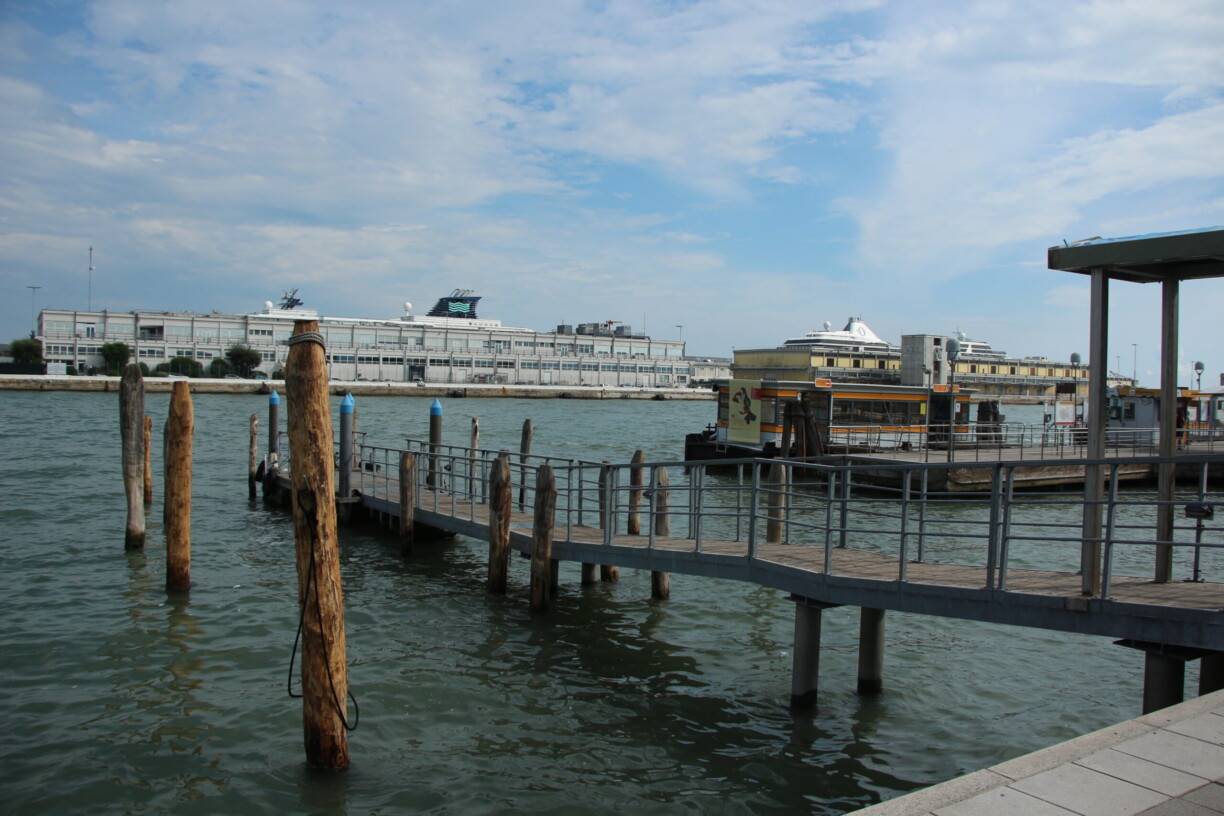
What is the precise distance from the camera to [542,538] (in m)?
13.3

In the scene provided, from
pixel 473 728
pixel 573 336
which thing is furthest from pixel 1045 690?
pixel 573 336

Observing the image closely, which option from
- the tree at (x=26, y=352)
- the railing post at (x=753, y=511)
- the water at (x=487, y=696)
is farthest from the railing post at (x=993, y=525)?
the tree at (x=26, y=352)

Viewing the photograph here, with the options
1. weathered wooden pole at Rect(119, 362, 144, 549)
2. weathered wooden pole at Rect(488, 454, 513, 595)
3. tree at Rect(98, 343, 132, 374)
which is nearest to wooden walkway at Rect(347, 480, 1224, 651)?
weathered wooden pole at Rect(488, 454, 513, 595)

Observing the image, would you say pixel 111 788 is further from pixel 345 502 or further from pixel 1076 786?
pixel 345 502

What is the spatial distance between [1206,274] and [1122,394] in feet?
119

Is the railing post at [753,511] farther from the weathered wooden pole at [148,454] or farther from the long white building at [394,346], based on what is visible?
the long white building at [394,346]

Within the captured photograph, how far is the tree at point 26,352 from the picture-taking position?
3765 inches

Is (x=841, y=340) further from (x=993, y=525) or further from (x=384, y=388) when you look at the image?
(x=993, y=525)

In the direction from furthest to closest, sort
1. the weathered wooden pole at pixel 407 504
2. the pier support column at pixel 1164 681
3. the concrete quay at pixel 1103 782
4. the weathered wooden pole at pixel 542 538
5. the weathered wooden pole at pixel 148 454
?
the weathered wooden pole at pixel 148 454, the weathered wooden pole at pixel 407 504, the weathered wooden pole at pixel 542 538, the pier support column at pixel 1164 681, the concrete quay at pixel 1103 782

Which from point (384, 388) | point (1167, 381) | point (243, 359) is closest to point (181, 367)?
point (243, 359)

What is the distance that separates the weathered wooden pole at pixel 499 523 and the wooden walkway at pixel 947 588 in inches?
41.8

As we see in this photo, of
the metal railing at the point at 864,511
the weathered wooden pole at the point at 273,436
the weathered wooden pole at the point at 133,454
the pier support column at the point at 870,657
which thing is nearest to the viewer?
the metal railing at the point at 864,511

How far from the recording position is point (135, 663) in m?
11.0

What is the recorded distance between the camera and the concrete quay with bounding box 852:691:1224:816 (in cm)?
426
